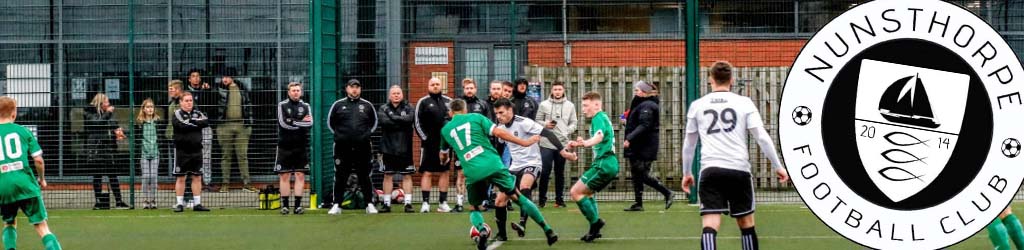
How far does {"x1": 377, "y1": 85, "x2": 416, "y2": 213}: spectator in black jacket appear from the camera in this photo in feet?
61.9

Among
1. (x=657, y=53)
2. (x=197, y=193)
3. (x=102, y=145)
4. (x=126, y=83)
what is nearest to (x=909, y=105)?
(x=197, y=193)

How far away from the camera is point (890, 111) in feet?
16.9

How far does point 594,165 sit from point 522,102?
5.15 m

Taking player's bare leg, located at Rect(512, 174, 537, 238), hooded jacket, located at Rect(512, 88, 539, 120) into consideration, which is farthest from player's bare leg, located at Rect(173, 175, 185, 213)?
player's bare leg, located at Rect(512, 174, 537, 238)

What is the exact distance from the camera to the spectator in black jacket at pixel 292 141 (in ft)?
61.7

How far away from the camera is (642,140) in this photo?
19188mm

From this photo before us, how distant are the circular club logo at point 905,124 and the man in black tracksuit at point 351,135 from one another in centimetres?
1345

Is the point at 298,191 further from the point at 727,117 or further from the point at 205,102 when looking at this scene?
the point at 727,117

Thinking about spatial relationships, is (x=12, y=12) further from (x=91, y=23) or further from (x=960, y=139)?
(x=960, y=139)

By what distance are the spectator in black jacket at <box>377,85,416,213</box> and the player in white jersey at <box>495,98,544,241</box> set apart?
371cm

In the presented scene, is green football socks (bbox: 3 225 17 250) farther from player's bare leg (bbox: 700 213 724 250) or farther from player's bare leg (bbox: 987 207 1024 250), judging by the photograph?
player's bare leg (bbox: 987 207 1024 250)

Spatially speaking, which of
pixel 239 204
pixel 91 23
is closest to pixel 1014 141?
pixel 239 204

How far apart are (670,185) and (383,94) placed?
15.2ft

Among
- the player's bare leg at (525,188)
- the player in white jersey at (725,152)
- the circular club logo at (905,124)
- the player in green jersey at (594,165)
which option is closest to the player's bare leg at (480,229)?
the player in green jersey at (594,165)
